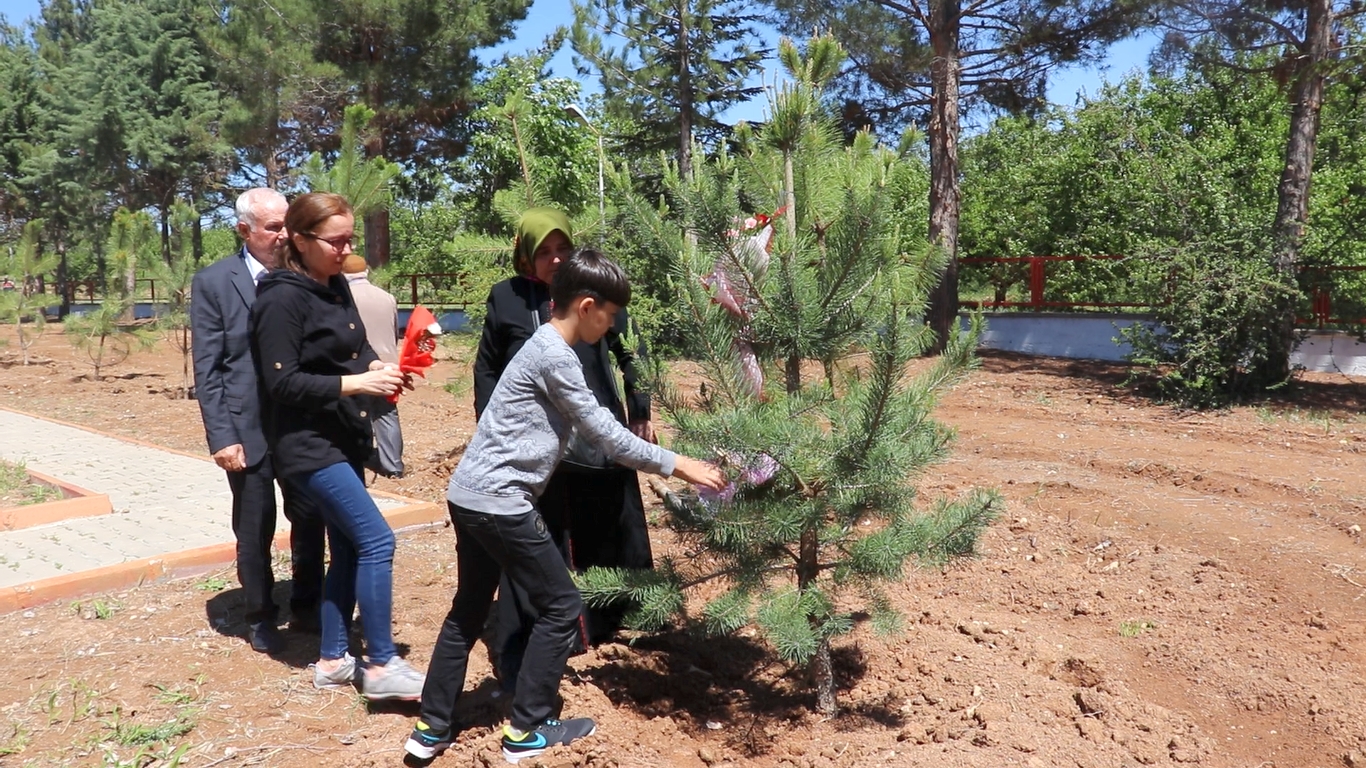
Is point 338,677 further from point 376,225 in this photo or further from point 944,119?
point 376,225

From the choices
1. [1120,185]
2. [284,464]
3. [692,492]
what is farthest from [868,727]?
[1120,185]

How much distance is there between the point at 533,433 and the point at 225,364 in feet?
4.83

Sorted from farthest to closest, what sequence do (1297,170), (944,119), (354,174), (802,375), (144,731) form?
(944,119) → (1297,170) → (354,174) → (144,731) → (802,375)

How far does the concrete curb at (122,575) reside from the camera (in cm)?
430

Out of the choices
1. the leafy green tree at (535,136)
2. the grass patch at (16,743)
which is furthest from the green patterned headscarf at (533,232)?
the leafy green tree at (535,136)

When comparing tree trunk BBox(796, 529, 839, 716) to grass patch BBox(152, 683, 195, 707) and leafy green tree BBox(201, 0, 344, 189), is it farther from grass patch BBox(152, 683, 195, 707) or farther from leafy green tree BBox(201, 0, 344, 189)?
leafy green tree BBox(201, 0, 344, 189)

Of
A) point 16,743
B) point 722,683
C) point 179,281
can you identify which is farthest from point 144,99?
point 722,683

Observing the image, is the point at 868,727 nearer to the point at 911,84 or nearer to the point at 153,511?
the point at 153,511

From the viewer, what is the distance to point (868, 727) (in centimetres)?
312

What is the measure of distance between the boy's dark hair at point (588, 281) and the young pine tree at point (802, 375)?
17cm

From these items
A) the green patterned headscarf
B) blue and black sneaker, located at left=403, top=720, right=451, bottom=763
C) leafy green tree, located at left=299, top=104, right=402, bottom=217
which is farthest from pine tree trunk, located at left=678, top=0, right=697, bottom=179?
blue and black sneaker, located at left=403, top=720, right=451, bottom=763

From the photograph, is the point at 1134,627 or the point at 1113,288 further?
the point at 1113,288

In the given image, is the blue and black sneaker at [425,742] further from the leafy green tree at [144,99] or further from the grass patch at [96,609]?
the leafy green tree at [144,99]

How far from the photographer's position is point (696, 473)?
2676 mm
